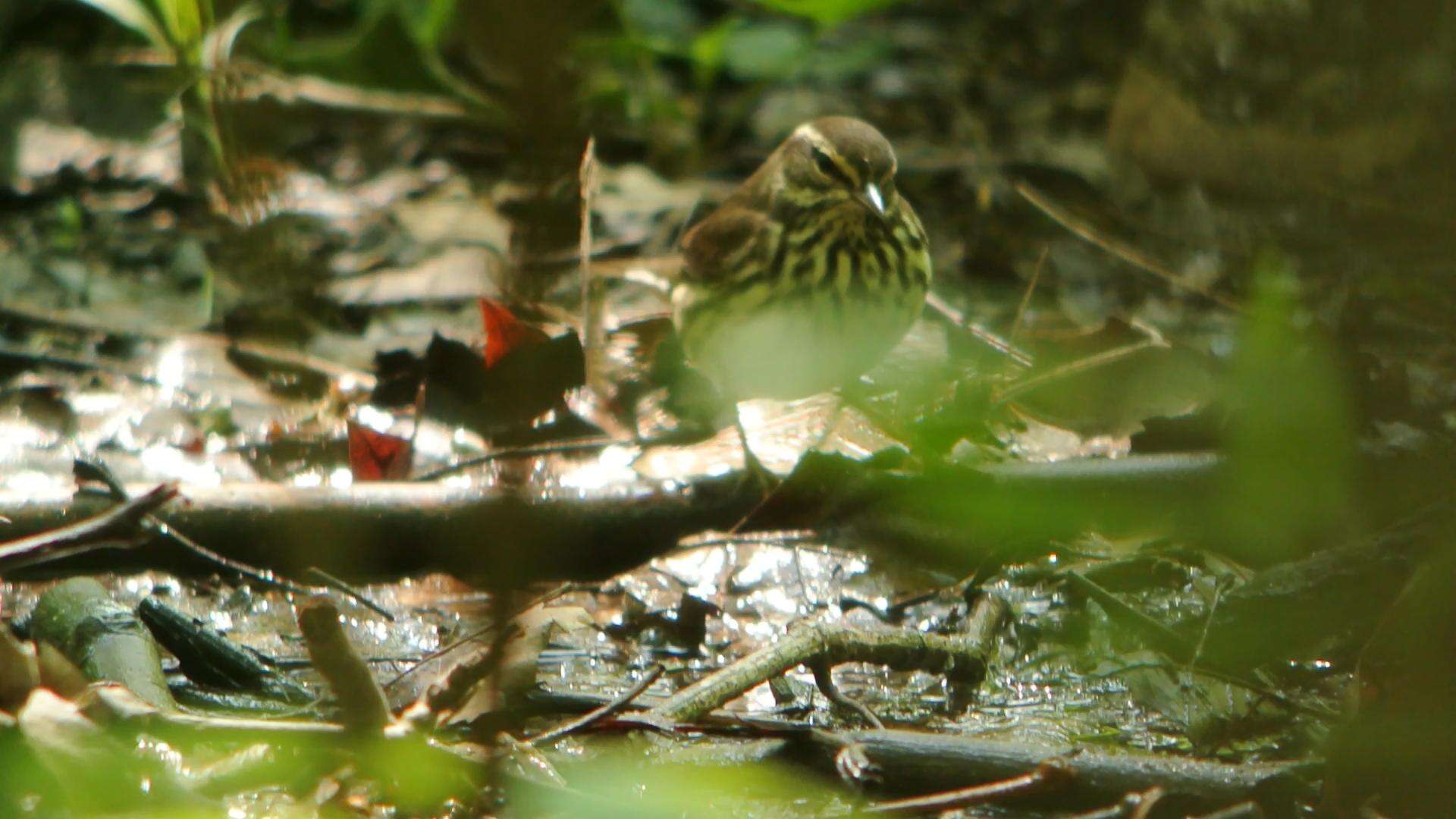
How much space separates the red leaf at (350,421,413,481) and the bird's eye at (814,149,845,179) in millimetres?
1539

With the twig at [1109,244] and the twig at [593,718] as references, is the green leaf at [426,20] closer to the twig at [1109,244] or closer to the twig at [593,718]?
the twig at [1109,244]

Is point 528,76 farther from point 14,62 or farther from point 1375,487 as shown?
point 14,62

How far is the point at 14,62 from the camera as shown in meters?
6.70

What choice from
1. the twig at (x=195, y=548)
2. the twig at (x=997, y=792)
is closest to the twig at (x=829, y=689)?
the twig at (x=997, y=792)

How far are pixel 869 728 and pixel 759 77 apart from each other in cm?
473

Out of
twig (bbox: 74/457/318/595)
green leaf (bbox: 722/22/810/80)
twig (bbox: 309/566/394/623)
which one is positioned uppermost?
green leaf (bbox: 722/22/810/80)

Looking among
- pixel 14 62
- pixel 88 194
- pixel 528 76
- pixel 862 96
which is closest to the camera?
pixel 528 76

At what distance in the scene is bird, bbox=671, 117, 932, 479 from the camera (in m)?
4.10

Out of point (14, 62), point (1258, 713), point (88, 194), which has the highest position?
point (14, 62)

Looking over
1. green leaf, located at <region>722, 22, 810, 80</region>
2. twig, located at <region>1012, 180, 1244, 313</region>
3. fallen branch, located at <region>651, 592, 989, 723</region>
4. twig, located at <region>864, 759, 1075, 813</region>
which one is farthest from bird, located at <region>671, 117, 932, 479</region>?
twig, located at <region>864, 759, 1075, 813</region>

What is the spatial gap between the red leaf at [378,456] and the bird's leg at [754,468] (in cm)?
75

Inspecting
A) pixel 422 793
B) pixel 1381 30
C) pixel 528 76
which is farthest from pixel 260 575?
A: pixel 1381 30

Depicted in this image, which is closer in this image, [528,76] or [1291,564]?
[528,76]

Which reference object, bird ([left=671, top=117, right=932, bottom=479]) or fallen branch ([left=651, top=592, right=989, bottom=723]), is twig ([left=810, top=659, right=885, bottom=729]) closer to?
fallen branch ([left=651, top=592, right=989, bottom=723])
